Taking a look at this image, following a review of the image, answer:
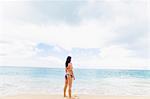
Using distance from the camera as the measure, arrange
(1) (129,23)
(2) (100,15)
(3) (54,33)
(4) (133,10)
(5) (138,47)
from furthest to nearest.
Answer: (3) (54,33), (5) (138,47), (2) (100,15), (1) (129,23), (4) (133,10)

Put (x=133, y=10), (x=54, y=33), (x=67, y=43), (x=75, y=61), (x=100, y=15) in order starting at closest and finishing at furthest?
(x=133, y=10) < (x=100, y=15) < (x=54, y=33) < (x=67, y=43) < (x=75, y=61)

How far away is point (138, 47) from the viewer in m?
14.7

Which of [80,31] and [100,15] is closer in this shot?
[100,15]

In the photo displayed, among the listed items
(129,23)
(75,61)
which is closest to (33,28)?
(75,61)

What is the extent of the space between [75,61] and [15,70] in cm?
490

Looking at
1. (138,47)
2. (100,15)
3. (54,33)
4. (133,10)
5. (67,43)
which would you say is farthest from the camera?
(67,43)

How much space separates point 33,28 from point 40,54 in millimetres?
3608

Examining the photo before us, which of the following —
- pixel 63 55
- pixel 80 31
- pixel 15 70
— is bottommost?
pixel 15 70

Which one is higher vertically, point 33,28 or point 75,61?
point 33,28

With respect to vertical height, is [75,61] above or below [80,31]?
below

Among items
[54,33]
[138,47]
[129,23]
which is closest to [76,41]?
[54,33]

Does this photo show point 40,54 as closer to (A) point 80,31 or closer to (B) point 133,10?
(A) point 80,31

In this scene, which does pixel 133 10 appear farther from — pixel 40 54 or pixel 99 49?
pixel 40 54

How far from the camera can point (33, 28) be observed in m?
15.4
